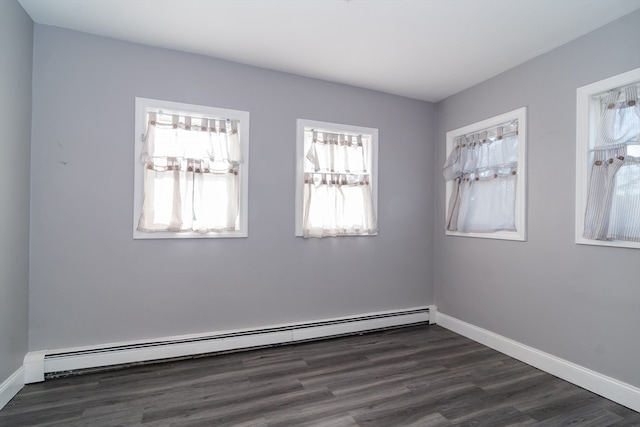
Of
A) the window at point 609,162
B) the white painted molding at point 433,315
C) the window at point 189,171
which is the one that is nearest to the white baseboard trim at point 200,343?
the white painted molding at point 433,315


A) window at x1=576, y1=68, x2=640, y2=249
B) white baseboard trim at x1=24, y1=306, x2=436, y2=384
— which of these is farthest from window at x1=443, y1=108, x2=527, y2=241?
white baseboard trim at x1=24, y1=306, x2=436, y2=384

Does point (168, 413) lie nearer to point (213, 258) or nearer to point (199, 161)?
point (213, 258)

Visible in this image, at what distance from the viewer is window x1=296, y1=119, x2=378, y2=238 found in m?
3.28

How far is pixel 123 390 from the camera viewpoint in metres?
2.27

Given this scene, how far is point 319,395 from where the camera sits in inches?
88.8

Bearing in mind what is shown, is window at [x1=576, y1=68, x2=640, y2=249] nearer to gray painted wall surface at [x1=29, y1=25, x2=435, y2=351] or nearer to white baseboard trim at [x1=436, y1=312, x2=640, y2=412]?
white baseboard trim at [x1=436, y1=312, x2=640, y2=412]

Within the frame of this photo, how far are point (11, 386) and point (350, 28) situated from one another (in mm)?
3547

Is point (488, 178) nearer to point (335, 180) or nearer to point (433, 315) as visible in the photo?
point (335, 180)

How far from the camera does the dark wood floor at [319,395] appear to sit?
1986 mm

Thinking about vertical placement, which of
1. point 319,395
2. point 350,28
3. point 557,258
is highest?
point 350,28

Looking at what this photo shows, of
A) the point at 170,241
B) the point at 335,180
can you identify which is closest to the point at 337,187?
the point at 335,180

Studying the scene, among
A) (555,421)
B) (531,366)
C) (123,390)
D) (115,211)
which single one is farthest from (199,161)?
(531,366)

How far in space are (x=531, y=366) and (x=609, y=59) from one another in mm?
2549

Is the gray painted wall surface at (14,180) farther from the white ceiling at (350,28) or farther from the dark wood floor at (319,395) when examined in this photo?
the dark wood floor at (319,395)
